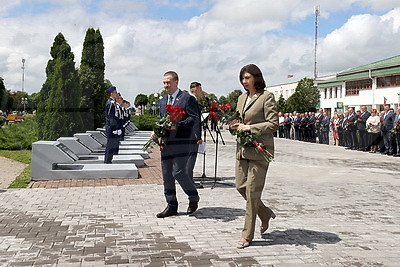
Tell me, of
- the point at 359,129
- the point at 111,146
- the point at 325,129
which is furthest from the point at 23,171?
the point at 325,129

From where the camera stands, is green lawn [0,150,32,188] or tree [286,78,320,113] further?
tree [286,78,320,113]

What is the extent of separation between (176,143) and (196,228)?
119 cm

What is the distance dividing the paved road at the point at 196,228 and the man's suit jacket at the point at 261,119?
1.04 metres

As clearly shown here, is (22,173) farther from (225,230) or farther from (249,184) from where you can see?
(249,184)

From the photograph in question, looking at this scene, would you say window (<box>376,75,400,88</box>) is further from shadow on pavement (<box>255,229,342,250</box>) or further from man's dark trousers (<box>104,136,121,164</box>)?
shadow on pavement (<box>255,229,342,250</box>)

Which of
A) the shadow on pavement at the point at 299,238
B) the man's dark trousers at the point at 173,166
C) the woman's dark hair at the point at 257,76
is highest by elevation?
the woman's dark hair at the point at 257,76

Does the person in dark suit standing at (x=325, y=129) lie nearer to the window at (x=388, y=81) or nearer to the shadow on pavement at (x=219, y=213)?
the shadow on pavement at (x=219, y=213)

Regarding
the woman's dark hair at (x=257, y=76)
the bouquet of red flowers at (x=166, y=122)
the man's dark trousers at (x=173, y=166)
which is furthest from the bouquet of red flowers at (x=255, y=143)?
the man's dark trousers at (x=173, y=166)

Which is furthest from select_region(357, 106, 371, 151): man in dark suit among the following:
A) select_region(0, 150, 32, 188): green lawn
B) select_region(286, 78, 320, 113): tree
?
select_region(286, 78, 320, 113): tree

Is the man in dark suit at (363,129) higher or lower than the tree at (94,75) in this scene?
lower

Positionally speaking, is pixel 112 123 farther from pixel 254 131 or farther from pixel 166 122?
pixel 254 131

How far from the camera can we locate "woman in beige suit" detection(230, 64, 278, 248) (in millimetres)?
4938

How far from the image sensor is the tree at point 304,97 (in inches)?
2704

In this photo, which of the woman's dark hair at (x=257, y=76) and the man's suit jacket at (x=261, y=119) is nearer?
the man's suit jacket at (x=261, y=119)
